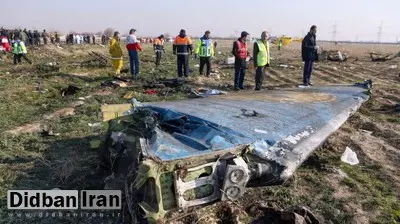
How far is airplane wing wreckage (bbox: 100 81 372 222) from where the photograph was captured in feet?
9.00

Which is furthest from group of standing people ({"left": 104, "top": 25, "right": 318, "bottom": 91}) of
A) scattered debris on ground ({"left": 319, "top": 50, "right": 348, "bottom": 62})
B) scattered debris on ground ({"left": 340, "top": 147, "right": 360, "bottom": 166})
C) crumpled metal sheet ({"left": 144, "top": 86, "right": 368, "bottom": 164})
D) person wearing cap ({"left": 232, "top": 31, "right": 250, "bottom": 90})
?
scattered debris on ground ({"left": 319, "top": 50, "right": 348, "bottom": 62})

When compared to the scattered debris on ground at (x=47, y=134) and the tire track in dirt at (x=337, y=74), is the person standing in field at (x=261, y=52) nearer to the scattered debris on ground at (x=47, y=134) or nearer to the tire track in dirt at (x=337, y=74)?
the tire track in dirt at (x=337, y=74)

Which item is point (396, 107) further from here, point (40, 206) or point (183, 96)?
point (40, 206)

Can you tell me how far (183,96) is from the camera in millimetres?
8789

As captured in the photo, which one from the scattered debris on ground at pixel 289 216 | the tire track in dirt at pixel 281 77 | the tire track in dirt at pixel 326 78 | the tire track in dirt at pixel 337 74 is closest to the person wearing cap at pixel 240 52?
the tire track in dirt at pixel 281 77

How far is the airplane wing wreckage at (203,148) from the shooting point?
2744mm

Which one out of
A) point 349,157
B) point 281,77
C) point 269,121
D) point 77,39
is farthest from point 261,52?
point 77,39

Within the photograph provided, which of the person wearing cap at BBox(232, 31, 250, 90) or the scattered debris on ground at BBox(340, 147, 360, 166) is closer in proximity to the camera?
the scattered debris on ground at BBox(340, 147, 360, 166)

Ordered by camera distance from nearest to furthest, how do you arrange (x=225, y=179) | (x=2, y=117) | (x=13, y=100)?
(x=225, y=179)
(x=2, y=117)
(x=13, y=100)

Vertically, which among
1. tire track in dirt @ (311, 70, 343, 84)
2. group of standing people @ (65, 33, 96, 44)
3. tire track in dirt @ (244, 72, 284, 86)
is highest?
group of standing people @ (65, 33, 96, 44)

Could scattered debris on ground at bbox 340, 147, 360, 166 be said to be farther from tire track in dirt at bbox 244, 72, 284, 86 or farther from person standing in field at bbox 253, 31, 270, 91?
tire track in dirt at bbox 244, 72, 284, 86

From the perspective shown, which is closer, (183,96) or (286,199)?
(286,199)

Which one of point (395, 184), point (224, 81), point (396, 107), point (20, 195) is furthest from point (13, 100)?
point (396, 107)

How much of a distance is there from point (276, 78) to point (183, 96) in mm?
4980
